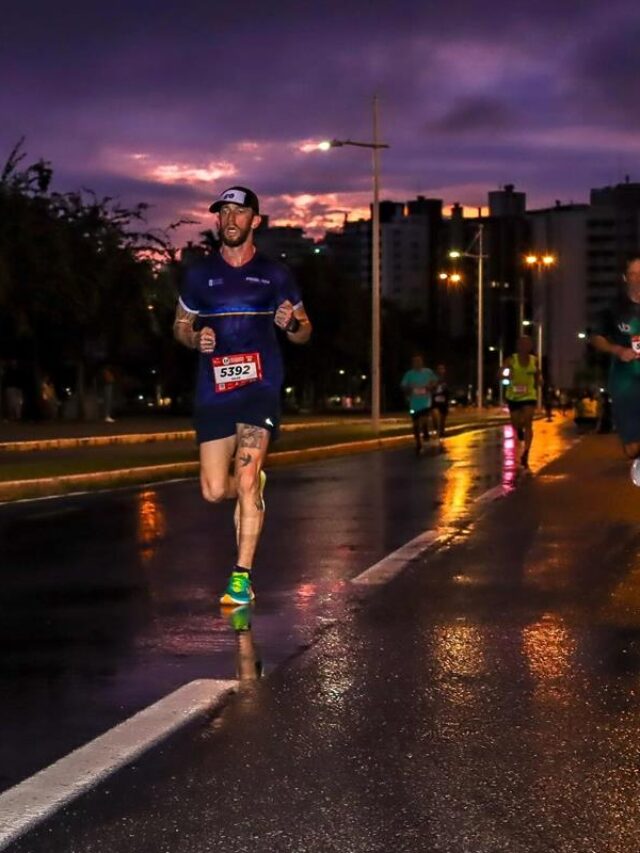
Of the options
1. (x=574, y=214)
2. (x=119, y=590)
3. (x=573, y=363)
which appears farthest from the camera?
(x=574, y=214)

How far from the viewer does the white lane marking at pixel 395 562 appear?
8.86 metres

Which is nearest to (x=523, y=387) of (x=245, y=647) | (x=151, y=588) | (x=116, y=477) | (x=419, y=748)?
(x=116, y=477)

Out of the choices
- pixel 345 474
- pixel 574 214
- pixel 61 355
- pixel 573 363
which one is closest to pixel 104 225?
pixel 61 355

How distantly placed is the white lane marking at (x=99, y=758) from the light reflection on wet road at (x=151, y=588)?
0.33 feet

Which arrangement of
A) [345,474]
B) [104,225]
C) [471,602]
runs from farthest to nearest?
[104,225], [345,474], [471,602]

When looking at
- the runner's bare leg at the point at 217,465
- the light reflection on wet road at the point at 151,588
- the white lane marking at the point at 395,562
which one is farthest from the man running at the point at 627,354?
the runner's bare leg at the point at 217,465

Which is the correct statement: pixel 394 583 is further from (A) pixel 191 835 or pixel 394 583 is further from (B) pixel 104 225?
(B) pixel 104 225

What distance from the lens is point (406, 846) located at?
3988 mm

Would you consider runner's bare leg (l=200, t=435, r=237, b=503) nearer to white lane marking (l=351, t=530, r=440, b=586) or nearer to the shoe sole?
the shoe sole

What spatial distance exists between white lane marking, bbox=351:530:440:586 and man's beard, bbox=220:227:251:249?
2.34m

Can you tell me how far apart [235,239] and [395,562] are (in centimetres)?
294

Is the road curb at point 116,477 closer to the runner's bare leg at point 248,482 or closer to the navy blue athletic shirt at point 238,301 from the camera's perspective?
the runner's bare leg at point 248,482

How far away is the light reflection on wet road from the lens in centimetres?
582

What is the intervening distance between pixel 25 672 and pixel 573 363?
166 meters
